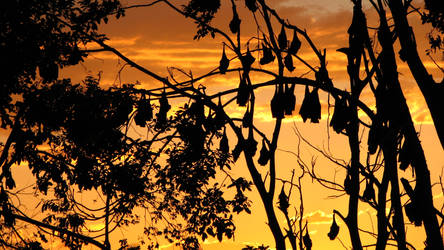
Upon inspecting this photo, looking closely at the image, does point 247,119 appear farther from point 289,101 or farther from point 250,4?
point 250,4

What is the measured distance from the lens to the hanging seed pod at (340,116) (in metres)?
4.81

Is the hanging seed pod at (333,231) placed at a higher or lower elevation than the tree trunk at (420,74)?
lower

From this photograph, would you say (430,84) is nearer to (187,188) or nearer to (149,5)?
(149,5)

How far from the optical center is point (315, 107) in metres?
5.20

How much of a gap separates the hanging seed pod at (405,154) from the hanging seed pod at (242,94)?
1751 mm

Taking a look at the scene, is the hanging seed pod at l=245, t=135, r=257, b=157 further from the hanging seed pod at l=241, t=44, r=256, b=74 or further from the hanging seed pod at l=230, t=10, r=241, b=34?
the hanging seed pod at l=230, t=10, r=241, b=34

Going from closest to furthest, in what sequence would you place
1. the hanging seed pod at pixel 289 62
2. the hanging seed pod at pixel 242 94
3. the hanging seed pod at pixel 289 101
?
the hanging seed pod at pixel 289 101, the hanging seed pod at pixel 242 94, the hanging seed pod at pixel 289 62

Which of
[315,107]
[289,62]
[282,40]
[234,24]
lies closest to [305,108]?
[315,107]

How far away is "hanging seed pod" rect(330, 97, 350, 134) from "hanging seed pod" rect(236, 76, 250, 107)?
1.04m

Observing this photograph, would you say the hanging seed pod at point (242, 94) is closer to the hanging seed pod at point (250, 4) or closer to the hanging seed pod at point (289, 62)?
the hanging seed pod at point (289, 62)

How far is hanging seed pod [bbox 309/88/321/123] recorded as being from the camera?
5198 mm

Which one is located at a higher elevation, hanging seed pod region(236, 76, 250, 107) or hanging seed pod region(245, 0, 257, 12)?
hanging seed pod region(245, 0, 257, 12)

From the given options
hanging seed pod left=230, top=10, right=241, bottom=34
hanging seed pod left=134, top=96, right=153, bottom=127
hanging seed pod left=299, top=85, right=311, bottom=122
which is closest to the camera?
hanging seed pod left=299, top=85, right=311, bottom=122

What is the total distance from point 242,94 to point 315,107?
783 mm
